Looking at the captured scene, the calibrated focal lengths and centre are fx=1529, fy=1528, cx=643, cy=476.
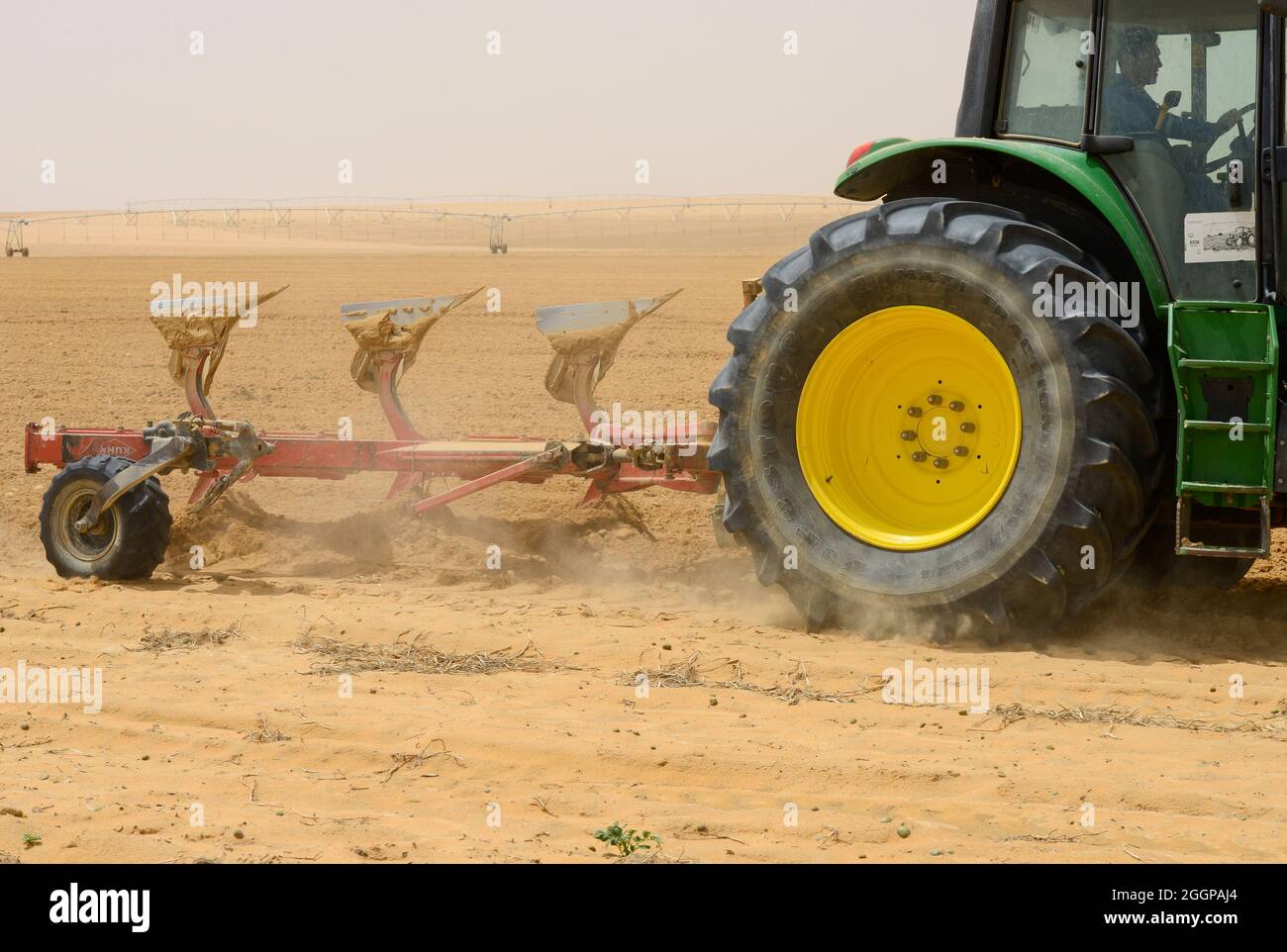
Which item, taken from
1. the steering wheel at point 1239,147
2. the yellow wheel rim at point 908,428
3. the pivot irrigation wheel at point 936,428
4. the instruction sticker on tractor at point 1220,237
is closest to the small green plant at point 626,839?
the pivot irrigation wheel at point 936,428

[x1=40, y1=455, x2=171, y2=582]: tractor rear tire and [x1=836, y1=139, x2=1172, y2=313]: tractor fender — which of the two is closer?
[x1=836, y1=139, x2=1172, y2=313]: tractor fender

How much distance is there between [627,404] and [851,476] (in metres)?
4.66

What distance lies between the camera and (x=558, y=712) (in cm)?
483

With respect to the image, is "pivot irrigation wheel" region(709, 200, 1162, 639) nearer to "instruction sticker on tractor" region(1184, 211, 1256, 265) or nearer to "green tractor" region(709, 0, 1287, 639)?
"green tractor" region(709, 0, 1287, 639)

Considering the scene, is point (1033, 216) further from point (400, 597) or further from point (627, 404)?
point (627, 404)

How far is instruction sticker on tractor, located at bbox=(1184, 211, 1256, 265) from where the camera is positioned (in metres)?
5.19

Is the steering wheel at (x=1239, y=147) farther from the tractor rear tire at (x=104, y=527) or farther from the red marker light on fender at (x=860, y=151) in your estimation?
the tractor rear tire at (x=104, y=527)

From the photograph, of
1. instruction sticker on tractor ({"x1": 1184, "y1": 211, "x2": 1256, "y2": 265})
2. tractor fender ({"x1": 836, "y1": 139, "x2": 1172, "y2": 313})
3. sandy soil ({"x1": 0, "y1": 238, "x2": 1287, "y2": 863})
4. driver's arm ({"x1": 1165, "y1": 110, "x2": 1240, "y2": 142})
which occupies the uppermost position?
driver's arm ({"x1": 1165, "y1": 110, "x2": 1240, "y2": 142})

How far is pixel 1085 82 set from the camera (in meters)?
5.54

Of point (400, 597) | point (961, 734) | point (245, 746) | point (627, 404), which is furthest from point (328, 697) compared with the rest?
point (627, 404)

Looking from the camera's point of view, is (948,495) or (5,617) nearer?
(948,495)

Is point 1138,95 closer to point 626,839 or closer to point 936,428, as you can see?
point 936,428

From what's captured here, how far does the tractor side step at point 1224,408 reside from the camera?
500cm

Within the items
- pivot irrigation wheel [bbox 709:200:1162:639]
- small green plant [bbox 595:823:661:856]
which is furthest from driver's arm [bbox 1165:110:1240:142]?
small green plant [bbox 595:823:661:856]
